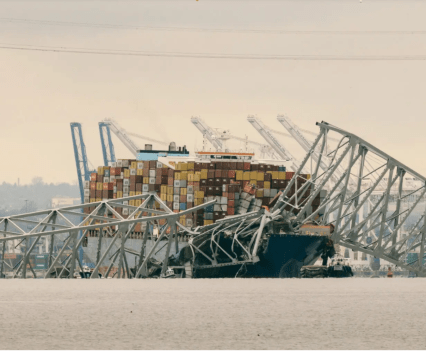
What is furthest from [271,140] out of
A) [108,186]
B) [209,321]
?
[209,321]

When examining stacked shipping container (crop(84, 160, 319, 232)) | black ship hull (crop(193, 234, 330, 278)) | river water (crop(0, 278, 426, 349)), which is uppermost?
stacked shipping container (crop(84, 160, 319, 232))

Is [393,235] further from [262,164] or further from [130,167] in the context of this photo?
[130,167]

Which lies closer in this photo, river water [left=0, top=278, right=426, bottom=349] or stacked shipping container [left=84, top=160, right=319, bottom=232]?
river water [left=0, top=278, right=426, bottom=349]

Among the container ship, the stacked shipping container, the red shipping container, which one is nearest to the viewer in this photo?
the container ship

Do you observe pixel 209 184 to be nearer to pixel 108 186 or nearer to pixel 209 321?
pixel 108 186

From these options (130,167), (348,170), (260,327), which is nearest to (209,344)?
(260,327)

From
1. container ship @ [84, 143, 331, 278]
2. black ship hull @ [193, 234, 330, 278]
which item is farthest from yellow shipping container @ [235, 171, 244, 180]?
black ship hull @ [193, 234, 330, 278]

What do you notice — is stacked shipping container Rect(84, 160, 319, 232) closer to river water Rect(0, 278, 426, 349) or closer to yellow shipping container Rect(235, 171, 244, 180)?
Result: yellow shipping container Rect(235, 171, 244, 180)
